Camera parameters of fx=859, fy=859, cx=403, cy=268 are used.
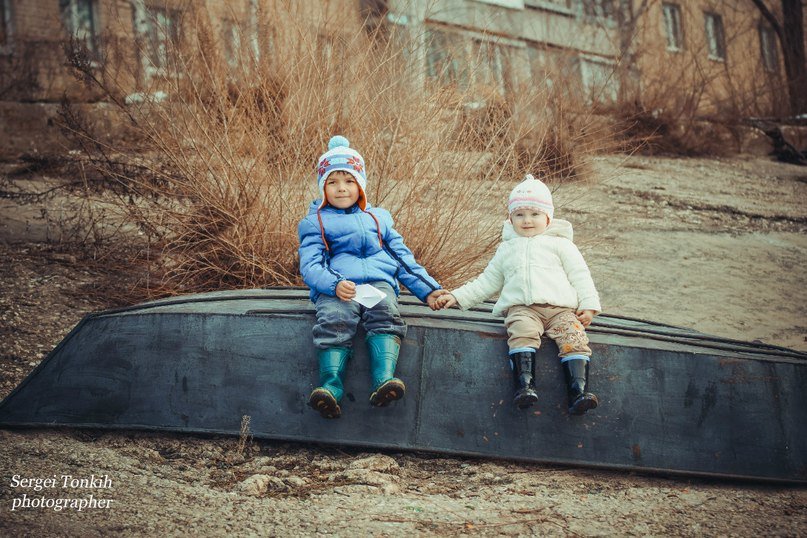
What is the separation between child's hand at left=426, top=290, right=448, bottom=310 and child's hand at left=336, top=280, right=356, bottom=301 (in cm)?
41

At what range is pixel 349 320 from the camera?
376cm

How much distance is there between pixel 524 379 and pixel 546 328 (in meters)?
0.29

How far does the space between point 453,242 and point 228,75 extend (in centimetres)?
215

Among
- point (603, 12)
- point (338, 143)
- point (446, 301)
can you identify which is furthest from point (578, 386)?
point (603, 12)

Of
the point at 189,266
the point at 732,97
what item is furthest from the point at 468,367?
the point at 732,97

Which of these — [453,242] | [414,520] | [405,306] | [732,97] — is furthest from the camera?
[732,97]

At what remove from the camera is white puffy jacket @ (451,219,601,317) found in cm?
376

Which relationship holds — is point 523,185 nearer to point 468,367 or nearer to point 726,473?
point 468,367

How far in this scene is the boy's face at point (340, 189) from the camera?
397cm

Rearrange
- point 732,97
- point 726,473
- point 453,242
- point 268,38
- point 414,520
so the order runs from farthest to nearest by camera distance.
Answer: point 732,97, point 268,38, point 453,242, point 726,473, point 414,520

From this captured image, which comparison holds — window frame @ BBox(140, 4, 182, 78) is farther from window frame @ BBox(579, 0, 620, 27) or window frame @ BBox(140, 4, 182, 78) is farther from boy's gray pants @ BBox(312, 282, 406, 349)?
window frame @ BBox(579, 0, 620, 27)

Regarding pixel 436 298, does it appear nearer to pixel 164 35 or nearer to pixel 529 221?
pixel 529 221

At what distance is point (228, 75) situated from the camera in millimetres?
6406

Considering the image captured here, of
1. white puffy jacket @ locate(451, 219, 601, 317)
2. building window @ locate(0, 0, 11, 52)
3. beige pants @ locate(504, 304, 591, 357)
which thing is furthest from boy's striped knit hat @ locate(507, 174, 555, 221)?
building window @ locate(0, 0, 11, 52)
